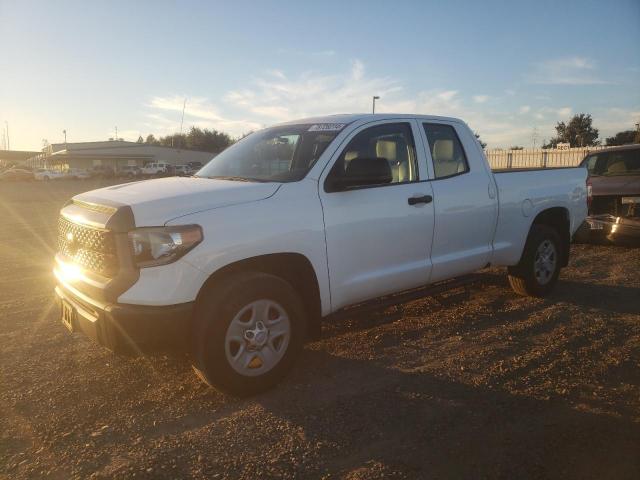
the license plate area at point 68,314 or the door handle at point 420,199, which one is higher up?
the door handle at point 420,199

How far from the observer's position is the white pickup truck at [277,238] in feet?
9.75

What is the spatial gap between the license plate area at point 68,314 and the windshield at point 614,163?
809 centimetres

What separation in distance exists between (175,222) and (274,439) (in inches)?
55.7

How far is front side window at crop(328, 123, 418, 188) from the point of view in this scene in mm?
3648

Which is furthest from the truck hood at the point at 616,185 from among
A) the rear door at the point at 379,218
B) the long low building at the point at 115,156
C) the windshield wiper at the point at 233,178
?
the long low building at the point at 115,156

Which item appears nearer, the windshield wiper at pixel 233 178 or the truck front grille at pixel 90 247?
the truck front grille at pixel 90 247

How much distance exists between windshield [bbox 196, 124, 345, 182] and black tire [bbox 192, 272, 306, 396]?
2.84 ft

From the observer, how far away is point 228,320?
10.2 ft

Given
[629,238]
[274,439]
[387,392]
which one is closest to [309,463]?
[274,439]

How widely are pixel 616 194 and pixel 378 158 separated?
6020mm

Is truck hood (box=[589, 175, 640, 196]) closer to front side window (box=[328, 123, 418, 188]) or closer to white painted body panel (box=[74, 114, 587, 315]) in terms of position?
white painted body panel (box=[74, 114, 587, 315])

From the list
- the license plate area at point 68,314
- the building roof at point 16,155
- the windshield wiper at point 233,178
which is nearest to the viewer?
the license plate area at point 68,314

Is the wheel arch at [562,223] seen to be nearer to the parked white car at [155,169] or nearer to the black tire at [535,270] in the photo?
Answer: the black tire at [535,270]

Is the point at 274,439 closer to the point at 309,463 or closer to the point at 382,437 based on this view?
the point at 309,463
